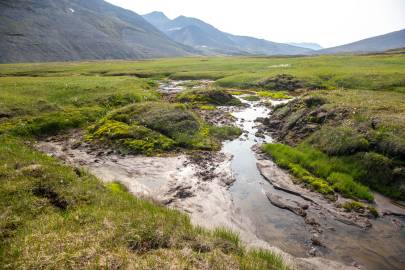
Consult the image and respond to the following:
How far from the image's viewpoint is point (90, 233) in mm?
10688

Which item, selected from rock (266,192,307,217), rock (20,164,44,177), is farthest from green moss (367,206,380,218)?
rock (20,164,44,177)

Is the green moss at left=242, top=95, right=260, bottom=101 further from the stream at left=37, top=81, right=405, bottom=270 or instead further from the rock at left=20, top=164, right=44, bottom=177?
the rock at left=20, top=164, right=44, bottom=177

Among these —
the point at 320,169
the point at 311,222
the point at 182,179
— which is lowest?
the point at 182,179

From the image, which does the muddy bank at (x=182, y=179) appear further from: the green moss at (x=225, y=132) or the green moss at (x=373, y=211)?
the green moss at (x=373, y=211)

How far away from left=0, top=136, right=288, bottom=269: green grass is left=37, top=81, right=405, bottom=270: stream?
342 cm

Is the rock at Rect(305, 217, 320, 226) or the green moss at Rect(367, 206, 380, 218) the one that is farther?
the green moss at Rect(367, 206, 380, 218)

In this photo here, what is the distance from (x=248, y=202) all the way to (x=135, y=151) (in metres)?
12.4

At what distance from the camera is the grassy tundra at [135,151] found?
9.93 meters

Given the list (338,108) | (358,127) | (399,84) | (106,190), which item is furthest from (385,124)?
(399,84)

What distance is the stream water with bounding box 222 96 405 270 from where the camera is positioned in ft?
44.3

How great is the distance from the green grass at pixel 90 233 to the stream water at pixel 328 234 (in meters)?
3.52

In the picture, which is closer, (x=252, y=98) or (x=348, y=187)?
(x=348, y=187)

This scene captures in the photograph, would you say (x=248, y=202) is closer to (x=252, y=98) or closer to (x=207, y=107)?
(x=207, y=107)

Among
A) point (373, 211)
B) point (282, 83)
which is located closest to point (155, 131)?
point (373, 211)
